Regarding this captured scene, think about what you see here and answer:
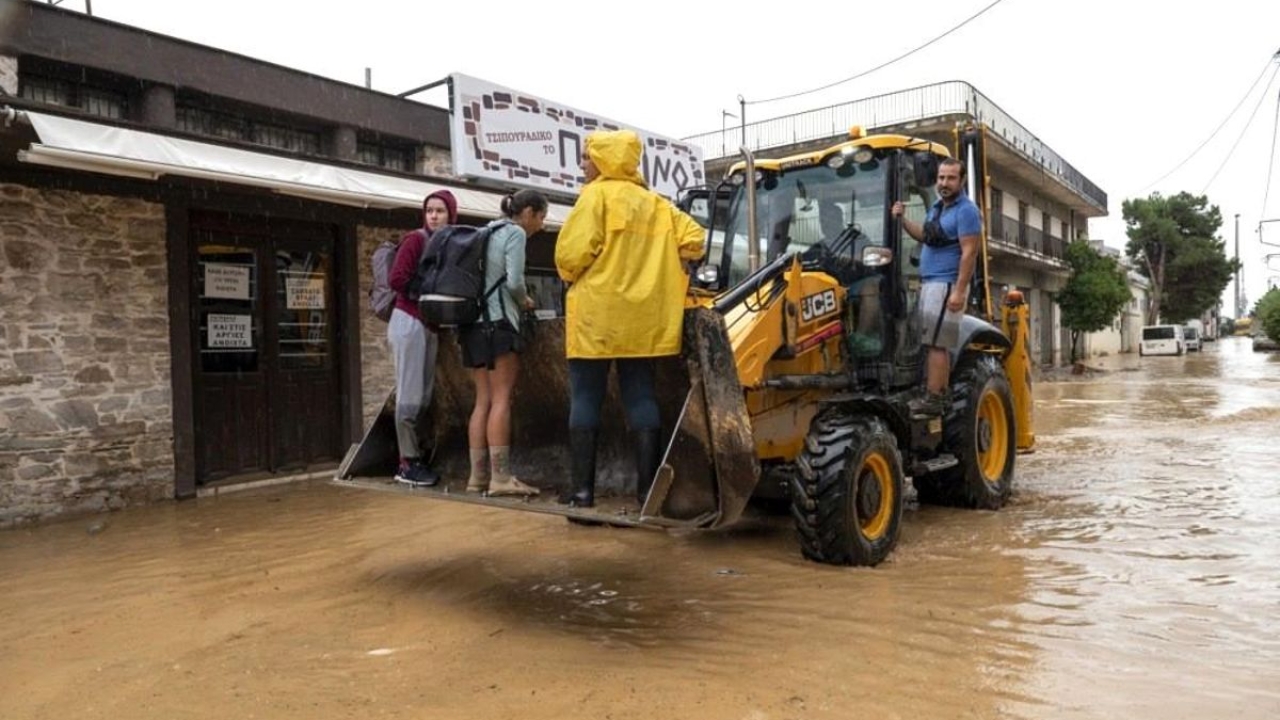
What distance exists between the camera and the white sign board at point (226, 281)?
8383mm

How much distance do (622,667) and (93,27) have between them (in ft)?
35.3

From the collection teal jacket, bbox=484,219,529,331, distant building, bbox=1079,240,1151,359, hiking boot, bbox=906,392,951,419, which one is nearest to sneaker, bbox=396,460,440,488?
teal jacket, bbox=484,219,529,331

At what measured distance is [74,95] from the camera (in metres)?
10.6

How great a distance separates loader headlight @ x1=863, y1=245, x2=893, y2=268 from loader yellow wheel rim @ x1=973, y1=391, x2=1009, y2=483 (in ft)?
6.36

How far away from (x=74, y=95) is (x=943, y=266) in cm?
1022

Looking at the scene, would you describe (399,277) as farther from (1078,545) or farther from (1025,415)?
(1025,415)

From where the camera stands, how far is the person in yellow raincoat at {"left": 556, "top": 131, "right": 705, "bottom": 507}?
409 cm

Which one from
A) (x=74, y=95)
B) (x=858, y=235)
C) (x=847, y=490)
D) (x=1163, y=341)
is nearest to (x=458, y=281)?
(x=847, y=490)

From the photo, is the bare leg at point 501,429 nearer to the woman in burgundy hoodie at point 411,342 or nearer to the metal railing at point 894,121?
the woman in burgundy hoodie at point 411,342

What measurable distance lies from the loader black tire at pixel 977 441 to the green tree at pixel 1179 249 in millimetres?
52936

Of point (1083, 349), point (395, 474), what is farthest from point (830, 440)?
point (1083, 349)

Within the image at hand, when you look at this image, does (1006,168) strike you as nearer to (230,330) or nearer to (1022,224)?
(1022,224)

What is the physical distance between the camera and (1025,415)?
766cm

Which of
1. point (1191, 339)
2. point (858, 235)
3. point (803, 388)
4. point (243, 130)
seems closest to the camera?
point (803, 388)
